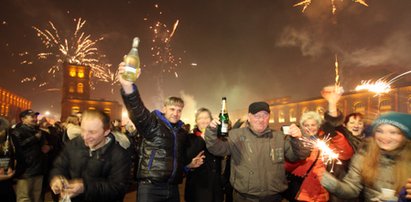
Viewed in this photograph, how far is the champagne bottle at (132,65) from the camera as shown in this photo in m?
3.78

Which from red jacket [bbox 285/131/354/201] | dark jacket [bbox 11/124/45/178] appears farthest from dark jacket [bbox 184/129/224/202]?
dark jacket [bbox 11/124/45/178]

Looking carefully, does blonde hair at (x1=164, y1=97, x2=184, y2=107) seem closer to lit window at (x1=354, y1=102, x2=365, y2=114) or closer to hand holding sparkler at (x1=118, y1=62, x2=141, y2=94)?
hand holding sparkler at (x1=118, y1=62, x2=141, y2=94)

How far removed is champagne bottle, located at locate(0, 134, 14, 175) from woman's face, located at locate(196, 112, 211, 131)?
10.7ft

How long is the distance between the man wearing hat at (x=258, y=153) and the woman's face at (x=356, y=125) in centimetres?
235

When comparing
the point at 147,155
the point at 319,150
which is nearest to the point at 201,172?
the point at 147,155

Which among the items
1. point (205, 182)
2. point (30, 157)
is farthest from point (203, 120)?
point (30, 157)

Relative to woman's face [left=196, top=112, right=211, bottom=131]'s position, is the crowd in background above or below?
below

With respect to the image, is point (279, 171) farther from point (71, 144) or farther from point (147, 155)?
point (71, 144)

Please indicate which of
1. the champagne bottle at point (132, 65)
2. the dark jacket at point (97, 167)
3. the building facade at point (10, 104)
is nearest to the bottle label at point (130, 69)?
the champagne bottle at point (132, 65)

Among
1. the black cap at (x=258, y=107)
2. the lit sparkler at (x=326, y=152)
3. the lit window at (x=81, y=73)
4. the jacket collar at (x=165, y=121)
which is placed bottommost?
the lit sparkler at (x=326, y=152)

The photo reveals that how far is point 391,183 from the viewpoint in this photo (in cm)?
320

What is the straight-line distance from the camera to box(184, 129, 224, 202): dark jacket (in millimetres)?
5461

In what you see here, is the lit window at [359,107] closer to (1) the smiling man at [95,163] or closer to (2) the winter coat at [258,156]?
(2) the winter coat at [258,156]

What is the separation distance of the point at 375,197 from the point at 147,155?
2981mm
